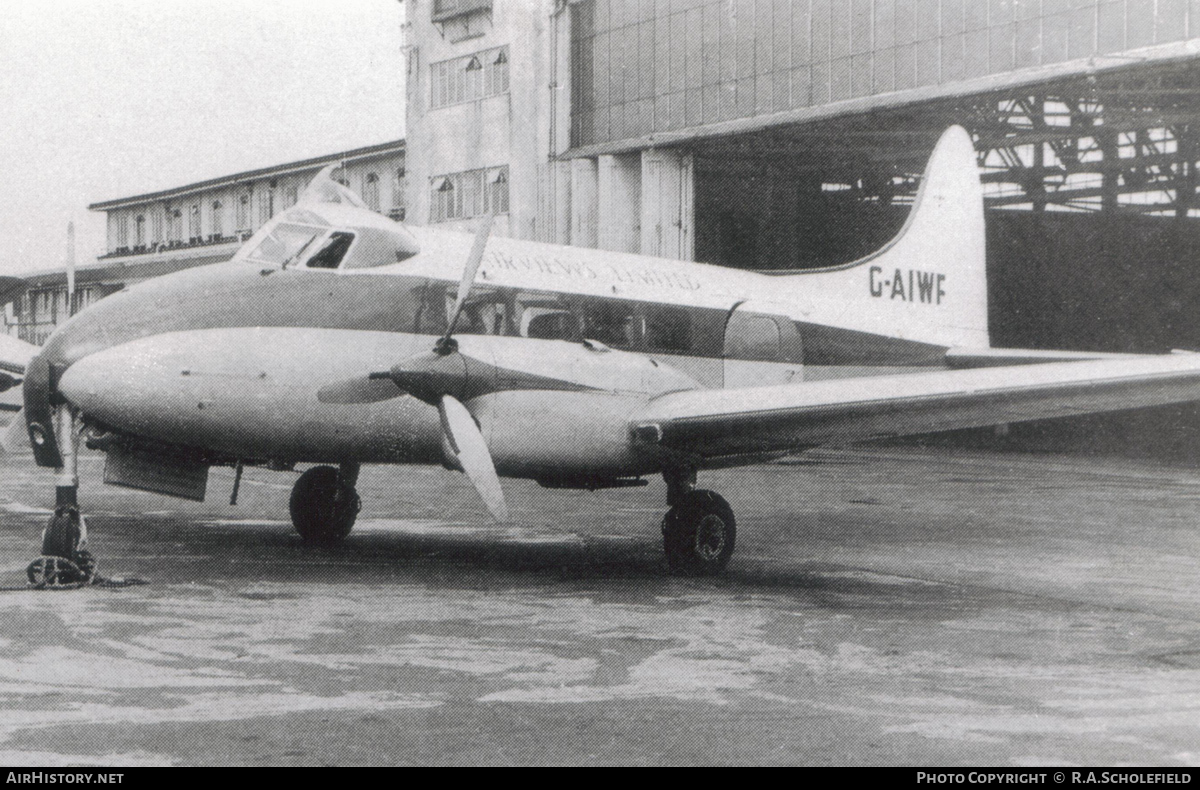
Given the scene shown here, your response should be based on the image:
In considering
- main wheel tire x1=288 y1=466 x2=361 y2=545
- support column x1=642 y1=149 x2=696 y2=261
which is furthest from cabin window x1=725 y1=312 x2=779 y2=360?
support column x1=642 y1=149 x2=696 y2=261

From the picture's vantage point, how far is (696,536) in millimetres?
12086

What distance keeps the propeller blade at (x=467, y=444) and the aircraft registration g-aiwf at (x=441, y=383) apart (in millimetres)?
17

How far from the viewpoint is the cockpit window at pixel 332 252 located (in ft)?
38.2

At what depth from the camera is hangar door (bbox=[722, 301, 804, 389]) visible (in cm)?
1368

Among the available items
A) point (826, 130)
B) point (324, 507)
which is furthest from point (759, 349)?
point (826, 130)

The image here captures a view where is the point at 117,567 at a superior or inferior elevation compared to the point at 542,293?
inferior

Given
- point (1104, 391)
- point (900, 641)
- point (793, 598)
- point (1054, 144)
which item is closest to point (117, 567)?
point (793, 598)

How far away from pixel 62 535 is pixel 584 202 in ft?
95.2

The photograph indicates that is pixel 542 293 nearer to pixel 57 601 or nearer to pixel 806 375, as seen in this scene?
pixel 806 375

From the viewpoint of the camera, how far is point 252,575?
11.4 m

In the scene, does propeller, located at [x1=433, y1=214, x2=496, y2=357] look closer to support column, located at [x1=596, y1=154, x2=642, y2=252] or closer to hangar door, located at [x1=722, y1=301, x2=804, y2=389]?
hangar door, located at [x1=722, y1=301, x2=804, y2=389]

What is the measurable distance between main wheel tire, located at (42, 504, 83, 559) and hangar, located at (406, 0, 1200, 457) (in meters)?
20.6

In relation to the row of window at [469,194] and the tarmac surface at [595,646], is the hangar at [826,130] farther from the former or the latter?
the tarmac surface at [595,646]

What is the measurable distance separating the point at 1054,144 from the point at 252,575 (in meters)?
35.3
